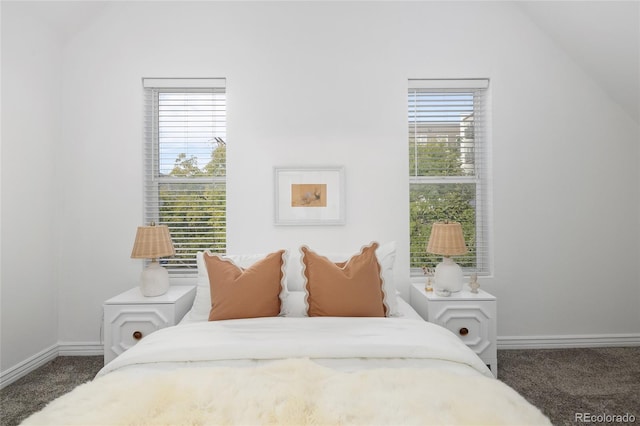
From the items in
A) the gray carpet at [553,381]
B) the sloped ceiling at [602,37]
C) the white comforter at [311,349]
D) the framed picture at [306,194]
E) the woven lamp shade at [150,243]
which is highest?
the sloped ceiling at [602,37]

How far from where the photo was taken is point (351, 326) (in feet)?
5.95

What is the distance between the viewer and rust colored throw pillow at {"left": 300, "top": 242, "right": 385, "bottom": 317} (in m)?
2.01

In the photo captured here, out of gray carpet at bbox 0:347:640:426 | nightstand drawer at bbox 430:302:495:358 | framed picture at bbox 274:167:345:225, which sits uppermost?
framed picture at bbox 274:167:345:225

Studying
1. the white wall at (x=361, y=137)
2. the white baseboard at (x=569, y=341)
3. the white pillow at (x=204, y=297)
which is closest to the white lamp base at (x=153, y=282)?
the white pillow at (x=204, y=297)

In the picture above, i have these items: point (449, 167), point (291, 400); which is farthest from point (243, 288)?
point (449, 167)

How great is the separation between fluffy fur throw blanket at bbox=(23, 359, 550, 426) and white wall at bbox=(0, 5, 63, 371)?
175 centimetres

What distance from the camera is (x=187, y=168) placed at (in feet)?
9.70

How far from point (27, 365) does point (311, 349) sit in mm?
2317

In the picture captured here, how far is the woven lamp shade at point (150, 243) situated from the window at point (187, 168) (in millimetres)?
473

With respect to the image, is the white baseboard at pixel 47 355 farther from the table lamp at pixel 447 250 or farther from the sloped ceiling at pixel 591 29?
the table lamp at pixel 447 250

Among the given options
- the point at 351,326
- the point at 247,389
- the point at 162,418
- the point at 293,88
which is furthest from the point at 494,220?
the point at 162,418

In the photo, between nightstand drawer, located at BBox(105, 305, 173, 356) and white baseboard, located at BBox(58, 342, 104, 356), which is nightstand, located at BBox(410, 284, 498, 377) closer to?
nightstand drawer, located at BBox(105, 305, 173, 356)

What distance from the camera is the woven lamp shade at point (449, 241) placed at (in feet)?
7.98

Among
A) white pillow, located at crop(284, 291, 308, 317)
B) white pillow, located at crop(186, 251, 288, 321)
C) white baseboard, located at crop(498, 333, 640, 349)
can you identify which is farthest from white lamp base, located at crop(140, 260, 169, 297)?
white baseboard, located at crop(498, 333, 640, 349)
